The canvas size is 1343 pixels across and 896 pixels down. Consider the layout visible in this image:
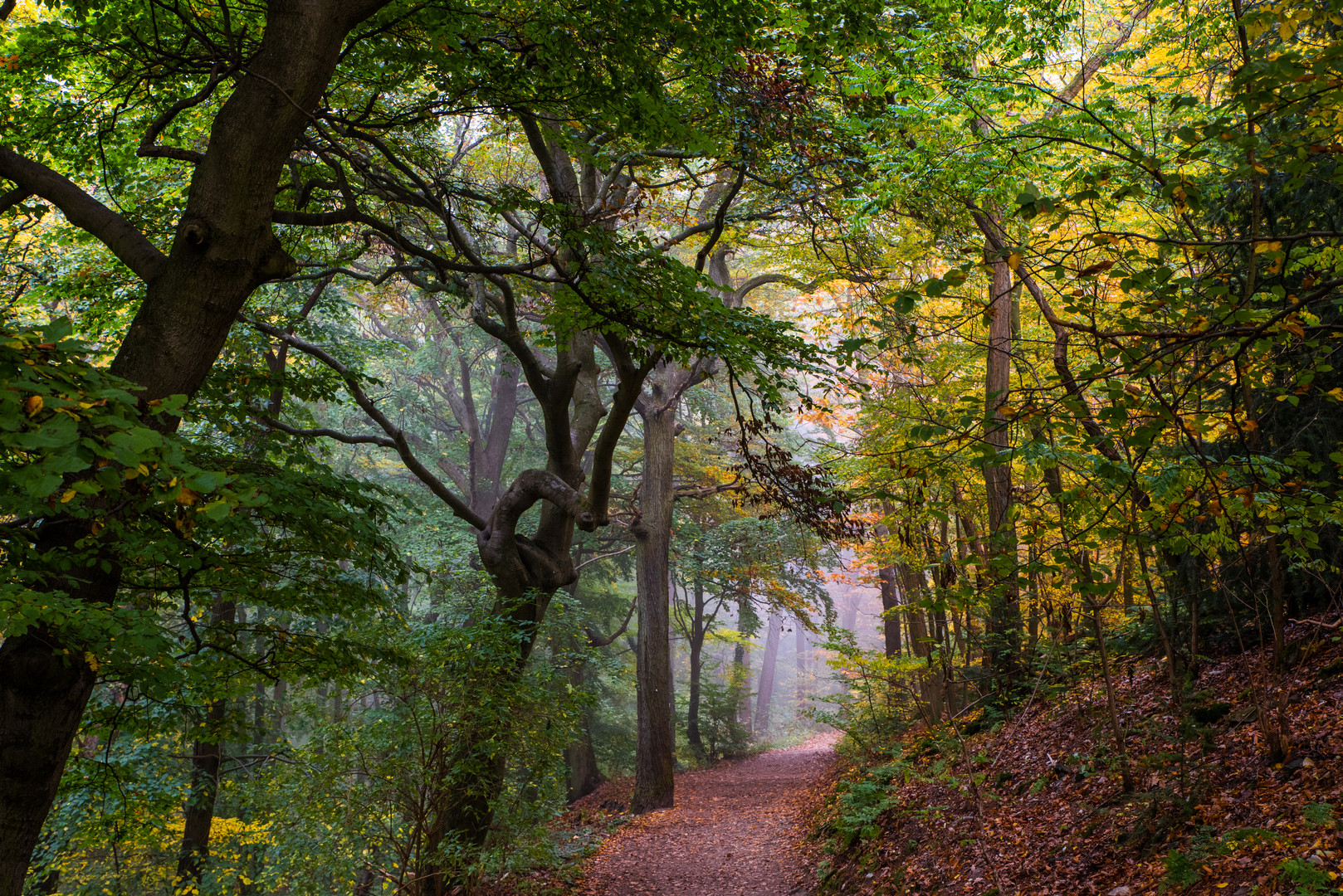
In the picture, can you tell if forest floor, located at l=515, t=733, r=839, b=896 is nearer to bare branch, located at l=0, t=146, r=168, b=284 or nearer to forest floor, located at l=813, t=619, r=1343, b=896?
forest floor, located at l=813, t=619, r=1343, b=896

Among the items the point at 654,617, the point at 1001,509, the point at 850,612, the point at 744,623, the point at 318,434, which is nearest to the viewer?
the point at 318,434

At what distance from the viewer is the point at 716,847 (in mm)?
9453

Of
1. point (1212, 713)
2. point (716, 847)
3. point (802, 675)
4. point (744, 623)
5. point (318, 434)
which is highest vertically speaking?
point (318, 434)

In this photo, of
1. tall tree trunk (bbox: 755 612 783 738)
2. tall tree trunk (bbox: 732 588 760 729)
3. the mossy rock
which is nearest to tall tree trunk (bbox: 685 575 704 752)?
tall tree trunk (bbox: 732 588 760 729)

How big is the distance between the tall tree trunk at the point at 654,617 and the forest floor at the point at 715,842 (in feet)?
1.90

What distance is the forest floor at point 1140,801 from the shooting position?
3.49 metres

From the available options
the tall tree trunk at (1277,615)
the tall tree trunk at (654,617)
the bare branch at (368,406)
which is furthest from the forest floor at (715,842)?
the tall tree trunk at (1277,615)

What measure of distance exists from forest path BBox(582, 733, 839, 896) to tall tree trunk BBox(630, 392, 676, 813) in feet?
1.94

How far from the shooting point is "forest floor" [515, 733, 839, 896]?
7.90m

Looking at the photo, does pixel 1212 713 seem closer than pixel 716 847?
Yes

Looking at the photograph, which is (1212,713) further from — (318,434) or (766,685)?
(766,685)

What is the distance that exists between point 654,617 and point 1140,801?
27.5 feet

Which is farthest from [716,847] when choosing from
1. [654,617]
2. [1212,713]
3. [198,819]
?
[198,819]

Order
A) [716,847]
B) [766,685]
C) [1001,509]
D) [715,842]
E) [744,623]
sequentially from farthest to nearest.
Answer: [766,685] → [744,623] → [715,842] → [716,847] → [1001,509]
